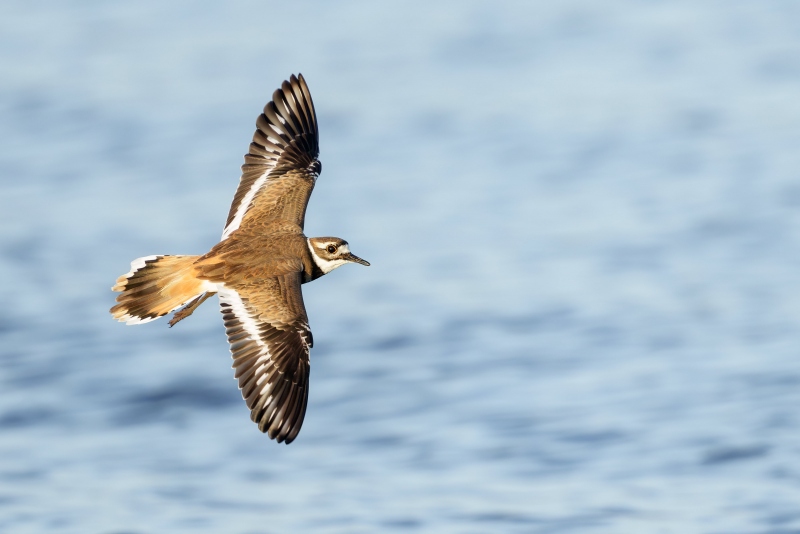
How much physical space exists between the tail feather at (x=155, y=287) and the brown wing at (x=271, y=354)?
0.35 metres

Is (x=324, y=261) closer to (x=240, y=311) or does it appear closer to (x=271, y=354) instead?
(x=240, y=311)

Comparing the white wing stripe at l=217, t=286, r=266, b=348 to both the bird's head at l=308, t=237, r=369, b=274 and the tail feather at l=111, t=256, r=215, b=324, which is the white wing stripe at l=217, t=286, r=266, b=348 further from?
the bird's head at l=308, t=237, r=369, b=274

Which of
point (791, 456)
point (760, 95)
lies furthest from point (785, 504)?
point (760, 95)

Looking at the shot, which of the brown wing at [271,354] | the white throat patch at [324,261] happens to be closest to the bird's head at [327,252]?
the white throat patch at [324,261]

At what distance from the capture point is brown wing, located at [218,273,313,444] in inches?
379

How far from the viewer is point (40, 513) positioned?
1470 cm

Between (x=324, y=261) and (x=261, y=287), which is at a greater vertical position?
(x=324, y=261)

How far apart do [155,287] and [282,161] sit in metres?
1.72

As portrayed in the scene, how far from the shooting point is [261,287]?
9.91 metres

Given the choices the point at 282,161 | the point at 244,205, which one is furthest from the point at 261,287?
the point at 282,161

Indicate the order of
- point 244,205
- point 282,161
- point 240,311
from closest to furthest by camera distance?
point 240,311, point 244,205, point 282,161

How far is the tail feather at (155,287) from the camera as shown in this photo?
10.0m

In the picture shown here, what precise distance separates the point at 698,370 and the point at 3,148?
10646mm

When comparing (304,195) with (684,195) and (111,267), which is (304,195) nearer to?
(111,267)
